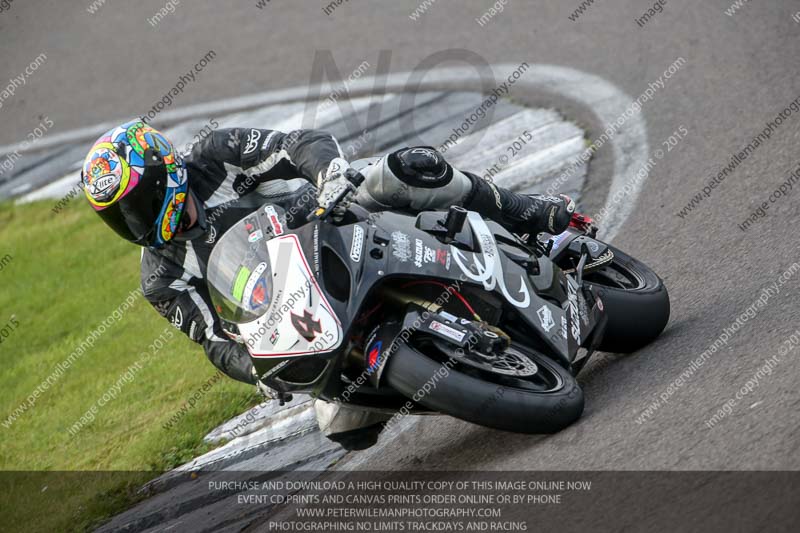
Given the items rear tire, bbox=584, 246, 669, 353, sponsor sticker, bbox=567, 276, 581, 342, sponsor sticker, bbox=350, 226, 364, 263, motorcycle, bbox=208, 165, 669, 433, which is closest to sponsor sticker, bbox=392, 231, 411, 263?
motorcycle, bbox=208, 165, 669, 433

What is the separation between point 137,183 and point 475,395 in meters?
2.06

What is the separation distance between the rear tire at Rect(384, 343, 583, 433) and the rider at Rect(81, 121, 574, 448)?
83cm

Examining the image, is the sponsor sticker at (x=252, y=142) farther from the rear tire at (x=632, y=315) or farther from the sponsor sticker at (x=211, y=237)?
the rear tire at (x=632, y=315)

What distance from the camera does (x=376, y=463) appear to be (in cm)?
597

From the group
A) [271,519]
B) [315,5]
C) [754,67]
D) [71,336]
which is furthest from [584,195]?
[315,5]

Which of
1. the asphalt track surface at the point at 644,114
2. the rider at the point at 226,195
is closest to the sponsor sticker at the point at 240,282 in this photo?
the rider at the point at 226,195

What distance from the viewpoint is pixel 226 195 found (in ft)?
19.0

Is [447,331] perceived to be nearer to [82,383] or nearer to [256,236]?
[256,236]

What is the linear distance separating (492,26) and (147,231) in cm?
818

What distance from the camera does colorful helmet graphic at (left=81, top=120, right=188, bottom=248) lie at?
506cm

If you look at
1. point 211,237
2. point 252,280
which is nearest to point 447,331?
point 252,280

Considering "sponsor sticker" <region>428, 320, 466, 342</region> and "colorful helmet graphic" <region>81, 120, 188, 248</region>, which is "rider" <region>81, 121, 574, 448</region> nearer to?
"colorful helmet graphic" <region>81, 120, 188, 248</region>

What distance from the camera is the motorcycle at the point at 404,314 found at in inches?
175

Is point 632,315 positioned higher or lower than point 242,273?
higher
